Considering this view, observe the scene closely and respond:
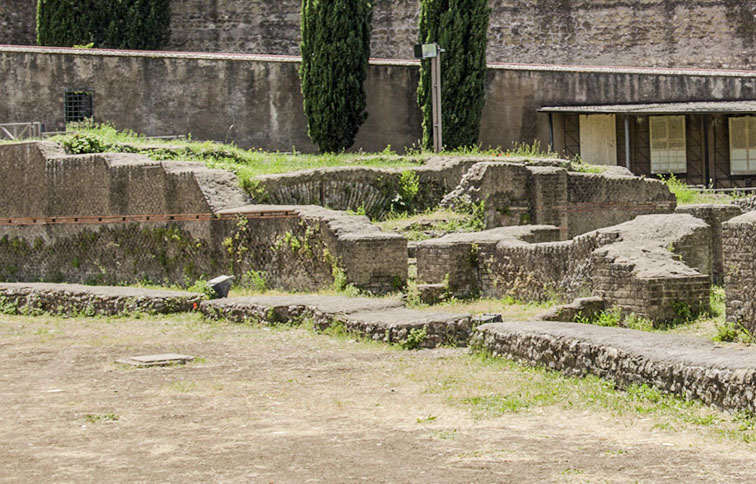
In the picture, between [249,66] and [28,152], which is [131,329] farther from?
[249,66]

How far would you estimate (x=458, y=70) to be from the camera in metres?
22.1

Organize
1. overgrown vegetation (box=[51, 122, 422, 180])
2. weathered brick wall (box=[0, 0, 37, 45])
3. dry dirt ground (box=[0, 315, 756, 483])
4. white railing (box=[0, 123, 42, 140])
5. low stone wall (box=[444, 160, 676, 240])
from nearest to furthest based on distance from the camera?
dry dirt ground (box=[0, 315, 756, 483]) < low stone wall (box=[444, 160, 676, 240]) < overgrown vegetation (box=[51, 122, 422, 180]) < white railing (box=[0, 123, 42, 140]) < weathered brick wall (box=[0, 0, 37, 45])

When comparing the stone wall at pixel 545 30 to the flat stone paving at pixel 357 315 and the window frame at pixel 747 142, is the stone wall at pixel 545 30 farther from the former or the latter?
the flat stone paving at pixel 357 315

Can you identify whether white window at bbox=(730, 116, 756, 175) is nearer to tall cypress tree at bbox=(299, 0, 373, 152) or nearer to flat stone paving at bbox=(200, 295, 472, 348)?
tall cypress tree at bbox=(299, 0, 373, 152)

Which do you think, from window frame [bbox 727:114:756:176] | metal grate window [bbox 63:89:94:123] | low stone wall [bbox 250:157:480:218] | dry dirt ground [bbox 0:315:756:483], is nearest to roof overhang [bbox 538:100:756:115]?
window frame [bbox 727:114:756:176]

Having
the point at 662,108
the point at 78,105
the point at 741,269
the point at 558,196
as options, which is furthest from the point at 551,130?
the point at 741,269

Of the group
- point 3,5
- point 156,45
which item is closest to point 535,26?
point 156,45

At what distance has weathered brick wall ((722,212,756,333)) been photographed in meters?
8.73

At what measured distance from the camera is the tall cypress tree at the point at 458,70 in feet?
72.2

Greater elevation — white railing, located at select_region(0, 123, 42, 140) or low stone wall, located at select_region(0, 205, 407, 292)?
white railing, located at select_region(0, 123, 42, 140)

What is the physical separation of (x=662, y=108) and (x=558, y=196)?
668 centimetres

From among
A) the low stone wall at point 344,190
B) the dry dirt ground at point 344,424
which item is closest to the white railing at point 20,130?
the low stone wall at point 344,190

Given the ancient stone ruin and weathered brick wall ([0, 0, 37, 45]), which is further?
weathered brick wall ([0, 0, 37, 45])

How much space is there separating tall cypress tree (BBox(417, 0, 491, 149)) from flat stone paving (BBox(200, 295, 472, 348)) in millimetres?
9739
